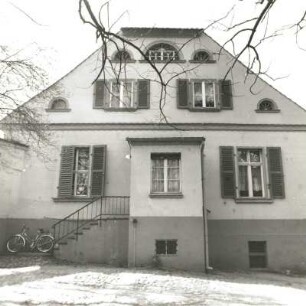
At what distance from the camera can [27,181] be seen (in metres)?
15.0

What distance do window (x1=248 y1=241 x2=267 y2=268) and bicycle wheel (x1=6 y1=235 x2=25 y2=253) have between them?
8043mm

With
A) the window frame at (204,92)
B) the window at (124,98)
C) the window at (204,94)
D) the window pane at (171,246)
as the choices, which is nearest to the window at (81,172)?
the window at (124,98)

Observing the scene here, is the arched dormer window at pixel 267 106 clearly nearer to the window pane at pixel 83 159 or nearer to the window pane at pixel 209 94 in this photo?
the window pane at pixel 209 94

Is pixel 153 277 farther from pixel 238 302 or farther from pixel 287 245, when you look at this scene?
pixel 287 245

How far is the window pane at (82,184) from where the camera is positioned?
15047mm

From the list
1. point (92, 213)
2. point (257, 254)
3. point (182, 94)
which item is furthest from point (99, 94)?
point (257, 254)

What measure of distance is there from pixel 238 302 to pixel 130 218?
5.57 metres

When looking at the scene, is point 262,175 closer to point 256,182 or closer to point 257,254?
point 256,182

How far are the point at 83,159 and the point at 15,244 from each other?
3878 mm

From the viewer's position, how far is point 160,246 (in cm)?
1301

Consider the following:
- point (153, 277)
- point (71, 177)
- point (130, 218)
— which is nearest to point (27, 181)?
point (71, 177)

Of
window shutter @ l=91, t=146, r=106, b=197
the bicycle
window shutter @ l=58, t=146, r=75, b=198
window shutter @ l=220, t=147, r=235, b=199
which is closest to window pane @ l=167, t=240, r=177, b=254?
window shutter @ l=220, t=147, r=235, b=199

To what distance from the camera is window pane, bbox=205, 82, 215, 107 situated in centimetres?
1609

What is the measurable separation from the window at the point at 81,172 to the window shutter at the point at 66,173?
261 mm
